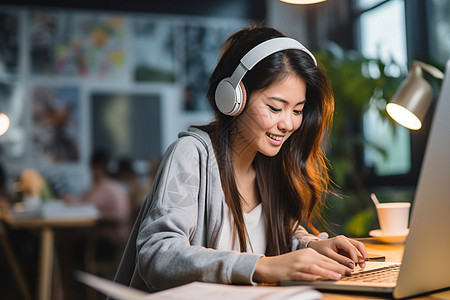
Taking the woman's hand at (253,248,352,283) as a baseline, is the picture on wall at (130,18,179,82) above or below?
above

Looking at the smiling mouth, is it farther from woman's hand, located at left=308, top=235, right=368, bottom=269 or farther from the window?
the window

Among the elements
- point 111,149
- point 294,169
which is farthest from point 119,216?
point 294,169

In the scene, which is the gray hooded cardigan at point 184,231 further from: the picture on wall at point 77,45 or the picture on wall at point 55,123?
the picture on wall at point 77,45

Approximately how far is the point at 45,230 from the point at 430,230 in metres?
3.22

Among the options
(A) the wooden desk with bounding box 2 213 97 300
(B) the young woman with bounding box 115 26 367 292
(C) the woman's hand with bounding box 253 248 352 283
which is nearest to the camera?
(C) the woman's hand with bounding box 253 248 352 283

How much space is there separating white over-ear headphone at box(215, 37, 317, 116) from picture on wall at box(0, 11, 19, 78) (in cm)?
474

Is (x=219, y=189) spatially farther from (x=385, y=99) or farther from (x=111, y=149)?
(x=111, y=149)

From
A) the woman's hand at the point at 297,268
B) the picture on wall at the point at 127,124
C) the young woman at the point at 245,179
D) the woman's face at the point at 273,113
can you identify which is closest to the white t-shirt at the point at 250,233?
the young woman at the point at 245,179

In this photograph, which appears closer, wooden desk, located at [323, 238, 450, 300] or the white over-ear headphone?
wooden desk, located at [323, 238, 450, 300]

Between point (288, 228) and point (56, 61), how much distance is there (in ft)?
15.5

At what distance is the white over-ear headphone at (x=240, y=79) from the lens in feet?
3.74

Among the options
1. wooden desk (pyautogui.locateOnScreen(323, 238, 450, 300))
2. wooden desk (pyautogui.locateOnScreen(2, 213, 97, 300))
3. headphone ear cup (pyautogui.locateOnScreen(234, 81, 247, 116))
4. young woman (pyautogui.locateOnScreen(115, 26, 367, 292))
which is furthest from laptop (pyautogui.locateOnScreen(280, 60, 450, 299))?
wooden desk (pyautogui.locateOnScreen(2, 213, 97, 300))

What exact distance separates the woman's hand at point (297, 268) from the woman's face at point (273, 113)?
0.41 metres

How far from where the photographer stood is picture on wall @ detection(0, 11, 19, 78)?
5320mm
